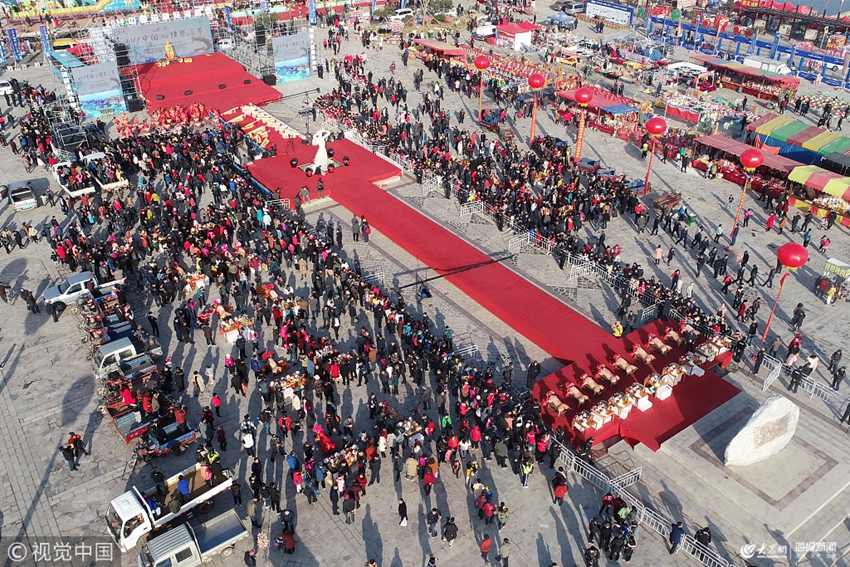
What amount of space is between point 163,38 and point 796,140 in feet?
128

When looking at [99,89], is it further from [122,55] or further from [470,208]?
[470,208]

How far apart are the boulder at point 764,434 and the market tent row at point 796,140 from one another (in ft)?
68.0

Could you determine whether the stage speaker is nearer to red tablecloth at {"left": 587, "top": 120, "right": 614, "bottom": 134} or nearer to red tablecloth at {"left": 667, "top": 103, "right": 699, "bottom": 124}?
red tablecloth at {"left": 587, "top": 120, "right": 614, "bottom": 134}

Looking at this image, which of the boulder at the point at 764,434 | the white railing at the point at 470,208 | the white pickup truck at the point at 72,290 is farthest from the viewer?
the white railing at the point at 470,208

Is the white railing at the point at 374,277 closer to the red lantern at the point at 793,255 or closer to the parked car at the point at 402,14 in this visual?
the red lantern at the point at 793,255

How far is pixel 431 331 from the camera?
85.3 ft

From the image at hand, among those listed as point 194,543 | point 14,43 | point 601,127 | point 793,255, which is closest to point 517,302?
point 793,255

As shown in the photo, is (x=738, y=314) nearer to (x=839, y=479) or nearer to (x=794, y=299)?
(x=794, y=299)

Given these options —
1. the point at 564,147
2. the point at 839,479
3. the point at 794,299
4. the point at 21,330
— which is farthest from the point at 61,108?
the point at 839,479

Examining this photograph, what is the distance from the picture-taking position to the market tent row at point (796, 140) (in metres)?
35.8

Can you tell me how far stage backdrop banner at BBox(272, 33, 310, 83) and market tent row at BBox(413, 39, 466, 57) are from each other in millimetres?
8975

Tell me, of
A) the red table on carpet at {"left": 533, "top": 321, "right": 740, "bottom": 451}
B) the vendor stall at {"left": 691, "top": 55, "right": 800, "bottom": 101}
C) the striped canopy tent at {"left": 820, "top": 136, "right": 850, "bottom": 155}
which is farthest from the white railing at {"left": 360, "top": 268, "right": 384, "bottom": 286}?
the vendor stall at {"left": 691, "top": 55, "right": 800, "bottom": 101}

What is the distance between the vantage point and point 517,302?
26.8m

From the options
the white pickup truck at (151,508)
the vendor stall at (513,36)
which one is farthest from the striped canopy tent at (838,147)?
the white pickup truck at (151,508)
